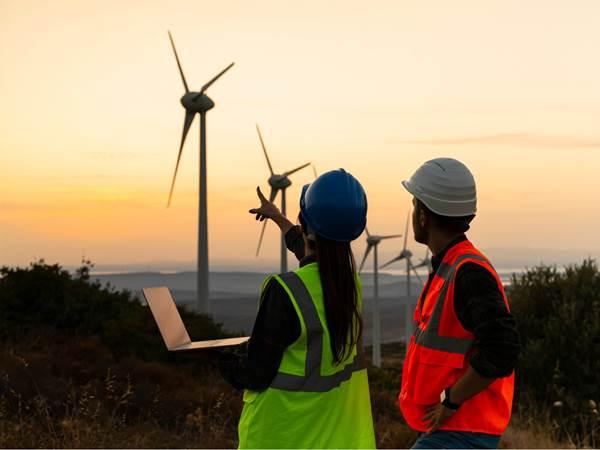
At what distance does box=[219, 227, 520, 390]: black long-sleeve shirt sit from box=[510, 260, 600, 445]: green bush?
9.03m

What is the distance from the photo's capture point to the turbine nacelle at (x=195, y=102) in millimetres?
26375

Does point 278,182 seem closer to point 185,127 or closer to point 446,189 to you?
point 185,127

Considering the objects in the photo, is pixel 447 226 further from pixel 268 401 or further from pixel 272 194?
pixel 272 194

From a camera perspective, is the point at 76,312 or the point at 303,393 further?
the point at 76,312

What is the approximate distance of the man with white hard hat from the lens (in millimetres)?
3145

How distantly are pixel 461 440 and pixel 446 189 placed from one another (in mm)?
1090

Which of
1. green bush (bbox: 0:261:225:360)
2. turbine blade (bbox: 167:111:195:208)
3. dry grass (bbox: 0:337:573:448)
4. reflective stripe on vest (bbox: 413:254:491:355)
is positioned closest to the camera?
reflective stripe on vest (bbox: 413:254:491:355)

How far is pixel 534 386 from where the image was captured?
12984mm

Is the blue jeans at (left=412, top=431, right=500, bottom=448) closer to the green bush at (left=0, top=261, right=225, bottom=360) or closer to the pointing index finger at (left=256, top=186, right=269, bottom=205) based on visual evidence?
the pointing index finger at (left=256, top=186, right=269, bottom=205)

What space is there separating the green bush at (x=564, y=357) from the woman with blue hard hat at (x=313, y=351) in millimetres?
9278

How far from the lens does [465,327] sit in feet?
10.6

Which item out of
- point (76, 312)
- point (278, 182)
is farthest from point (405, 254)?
point (76, 312)

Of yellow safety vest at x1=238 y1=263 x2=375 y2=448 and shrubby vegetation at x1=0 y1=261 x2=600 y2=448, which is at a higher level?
yellow safety vest at x1=238 y1=263 x2=375 y2=448

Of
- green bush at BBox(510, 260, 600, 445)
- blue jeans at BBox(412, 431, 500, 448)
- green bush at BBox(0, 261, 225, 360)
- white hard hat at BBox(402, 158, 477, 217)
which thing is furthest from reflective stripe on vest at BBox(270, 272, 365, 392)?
green bush at BBox(0, 261, 225, 360)
